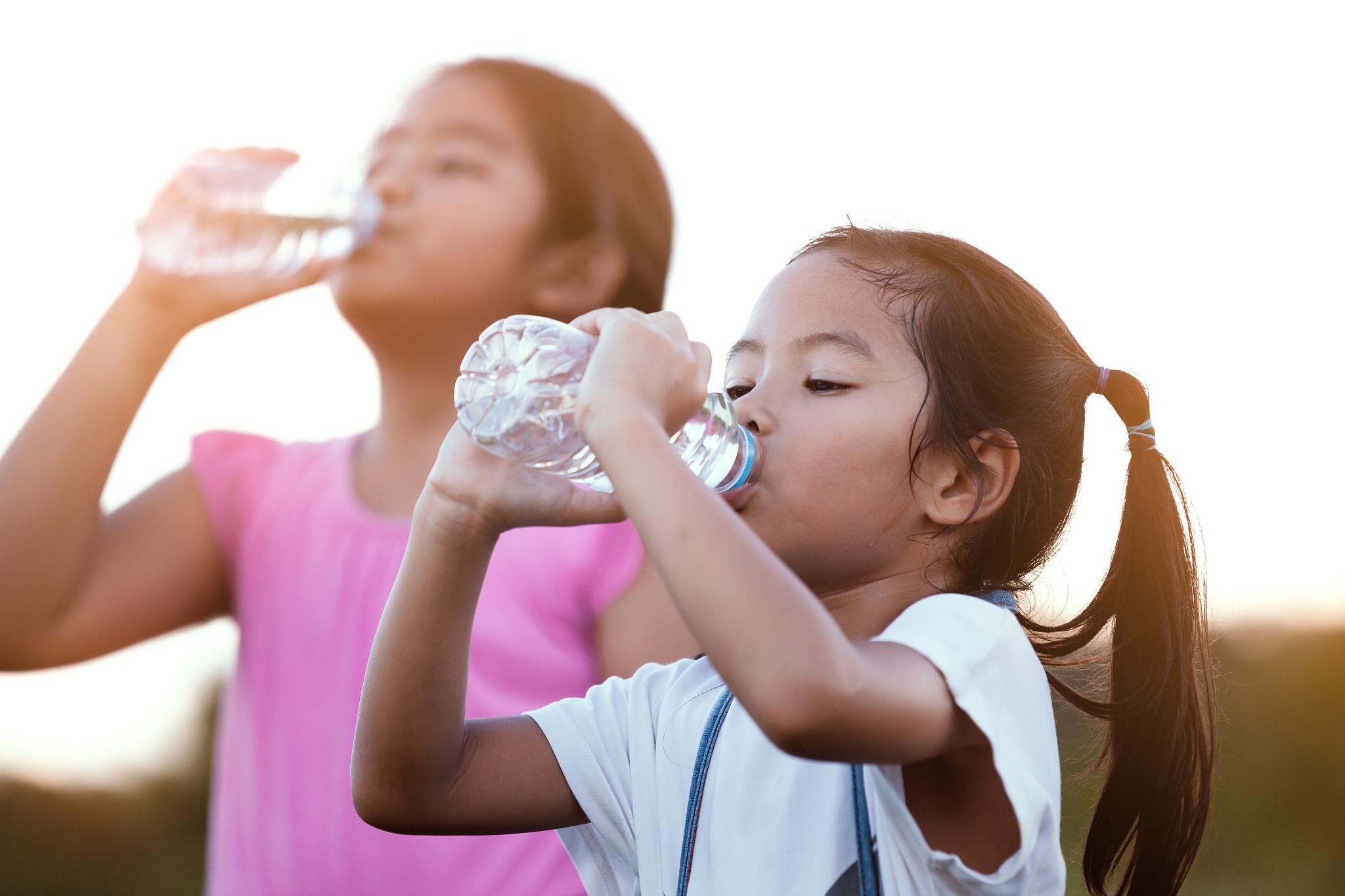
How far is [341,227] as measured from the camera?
6.42 ft

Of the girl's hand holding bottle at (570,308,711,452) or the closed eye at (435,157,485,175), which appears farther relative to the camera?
the closed eye at (435,157,485,175)

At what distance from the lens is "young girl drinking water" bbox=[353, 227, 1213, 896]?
970mm

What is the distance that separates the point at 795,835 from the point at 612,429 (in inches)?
19.5

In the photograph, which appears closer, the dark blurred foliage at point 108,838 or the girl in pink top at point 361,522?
the girl in pink top at point 361,522

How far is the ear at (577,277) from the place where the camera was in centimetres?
197

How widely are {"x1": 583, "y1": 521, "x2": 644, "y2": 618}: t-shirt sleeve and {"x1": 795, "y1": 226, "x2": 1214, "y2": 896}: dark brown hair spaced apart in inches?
19.5

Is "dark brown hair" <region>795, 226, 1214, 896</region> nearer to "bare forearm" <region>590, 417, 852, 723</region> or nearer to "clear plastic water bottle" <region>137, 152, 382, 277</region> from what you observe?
"bare forearm" <region>590, 417, 852, 723</region>

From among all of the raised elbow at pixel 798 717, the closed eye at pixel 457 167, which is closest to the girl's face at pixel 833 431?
the raised elbow at pixel 798 717

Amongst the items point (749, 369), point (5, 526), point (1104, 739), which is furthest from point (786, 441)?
point (5, 526)

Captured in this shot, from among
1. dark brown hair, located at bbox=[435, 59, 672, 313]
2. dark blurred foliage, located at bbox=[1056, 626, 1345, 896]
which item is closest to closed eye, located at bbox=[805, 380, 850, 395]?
dark brown hair, located at bbox=[435, 59, 672, 313]

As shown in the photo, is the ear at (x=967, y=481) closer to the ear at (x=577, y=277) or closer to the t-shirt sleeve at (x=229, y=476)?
the ear at (x=577, y=277)

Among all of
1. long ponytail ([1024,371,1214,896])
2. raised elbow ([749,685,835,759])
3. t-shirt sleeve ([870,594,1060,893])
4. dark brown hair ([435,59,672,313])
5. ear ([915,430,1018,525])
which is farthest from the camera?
dark brown hair ([435,59,672,313])

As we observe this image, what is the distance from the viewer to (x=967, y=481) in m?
1.42

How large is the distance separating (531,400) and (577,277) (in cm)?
73
